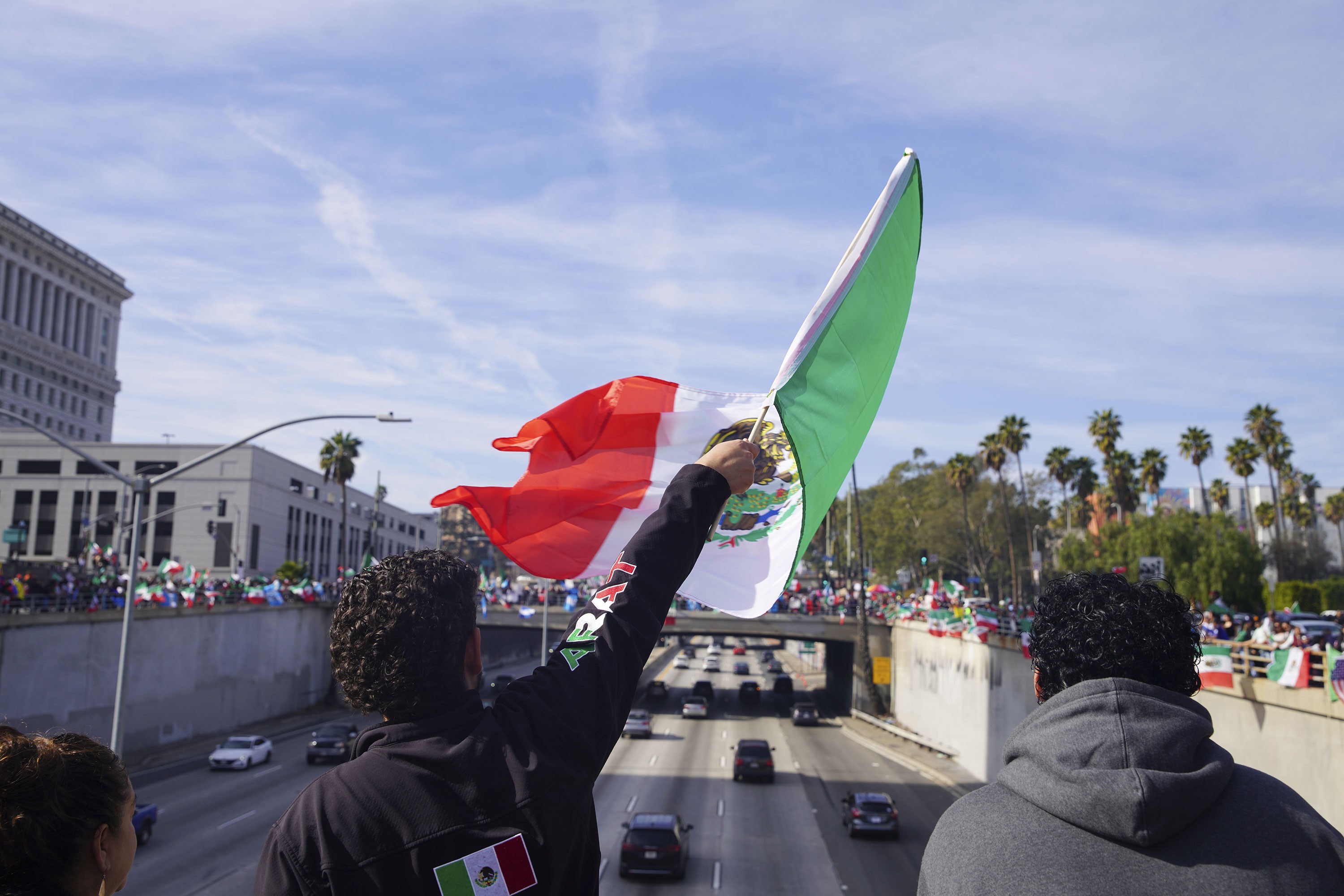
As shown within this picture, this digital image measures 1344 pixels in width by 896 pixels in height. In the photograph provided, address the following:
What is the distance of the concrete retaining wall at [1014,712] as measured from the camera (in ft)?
53.3

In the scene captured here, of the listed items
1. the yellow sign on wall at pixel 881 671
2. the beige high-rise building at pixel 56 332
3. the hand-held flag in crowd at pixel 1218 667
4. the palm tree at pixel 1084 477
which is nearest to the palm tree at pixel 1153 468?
the palm tree at pixel 1084 477

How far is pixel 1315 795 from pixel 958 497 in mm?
71734

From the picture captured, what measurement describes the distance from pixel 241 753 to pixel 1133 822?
36.8 metres

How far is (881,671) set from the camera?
51.3m

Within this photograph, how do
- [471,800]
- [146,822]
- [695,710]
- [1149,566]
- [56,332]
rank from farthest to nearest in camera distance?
[56,332] → [695,710] → [1149,566] → [146,822] → [471,800]

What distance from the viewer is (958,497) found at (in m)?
86.8

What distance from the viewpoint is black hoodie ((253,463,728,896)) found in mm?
2059

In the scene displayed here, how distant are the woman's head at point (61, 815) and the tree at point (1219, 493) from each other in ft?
305

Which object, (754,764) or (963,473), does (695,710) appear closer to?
(754,764)

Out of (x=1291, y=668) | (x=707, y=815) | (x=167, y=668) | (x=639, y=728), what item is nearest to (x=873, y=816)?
(x=707, y=815)

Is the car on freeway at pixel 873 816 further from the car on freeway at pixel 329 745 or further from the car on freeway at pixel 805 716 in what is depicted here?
the car on freeway at pixel 805 716

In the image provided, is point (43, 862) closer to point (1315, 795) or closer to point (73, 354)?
point (1315, 795)

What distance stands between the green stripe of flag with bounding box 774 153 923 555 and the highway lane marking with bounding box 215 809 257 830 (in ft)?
76.2

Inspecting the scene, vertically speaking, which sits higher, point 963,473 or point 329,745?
point 963,473
